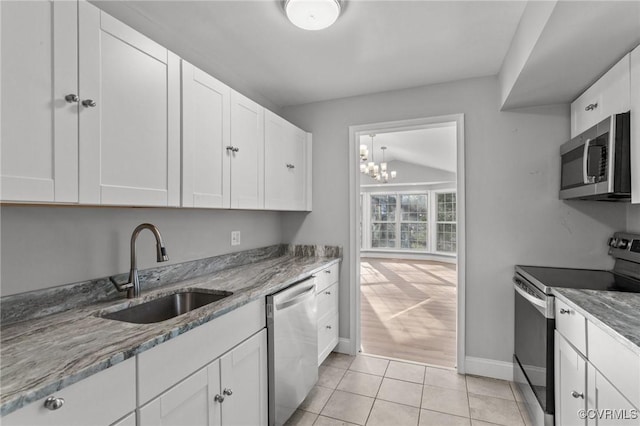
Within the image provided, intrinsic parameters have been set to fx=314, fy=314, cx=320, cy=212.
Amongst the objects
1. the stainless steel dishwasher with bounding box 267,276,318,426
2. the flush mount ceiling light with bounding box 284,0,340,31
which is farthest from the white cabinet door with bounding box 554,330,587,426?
the flush mount ceiling light with bounding box 284,0,340,31

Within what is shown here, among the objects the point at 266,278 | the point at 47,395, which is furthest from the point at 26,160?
the point at 266,278

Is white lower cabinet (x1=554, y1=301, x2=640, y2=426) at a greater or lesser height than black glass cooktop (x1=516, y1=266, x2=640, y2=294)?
lesser

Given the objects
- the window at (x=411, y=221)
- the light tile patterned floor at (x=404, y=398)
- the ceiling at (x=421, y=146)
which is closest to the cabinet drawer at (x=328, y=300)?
the light tile patterned floor at (x=404, y=398)

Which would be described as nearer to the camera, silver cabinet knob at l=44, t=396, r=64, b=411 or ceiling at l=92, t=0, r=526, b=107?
silver cabinet knob at l=44, t=396, r=64, b=411

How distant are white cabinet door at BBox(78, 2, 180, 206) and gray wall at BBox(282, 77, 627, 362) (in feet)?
6.51

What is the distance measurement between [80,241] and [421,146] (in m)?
6.12

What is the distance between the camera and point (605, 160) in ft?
5.45

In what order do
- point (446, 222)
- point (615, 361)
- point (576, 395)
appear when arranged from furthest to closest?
1. point (446, 222)
2. point (576, 395)
3. point (615, 361)

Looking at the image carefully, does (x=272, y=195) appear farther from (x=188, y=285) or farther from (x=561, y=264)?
(x=561, y=264)

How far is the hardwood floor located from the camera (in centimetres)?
303

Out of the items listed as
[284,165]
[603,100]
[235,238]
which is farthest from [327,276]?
[603,100]

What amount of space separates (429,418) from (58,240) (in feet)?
7.60

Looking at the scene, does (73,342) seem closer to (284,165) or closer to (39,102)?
(39,102)

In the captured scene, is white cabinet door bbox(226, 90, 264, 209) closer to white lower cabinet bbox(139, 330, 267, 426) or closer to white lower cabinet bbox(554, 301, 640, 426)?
white lower cabinet bbox(139, 330, 267, 426)
